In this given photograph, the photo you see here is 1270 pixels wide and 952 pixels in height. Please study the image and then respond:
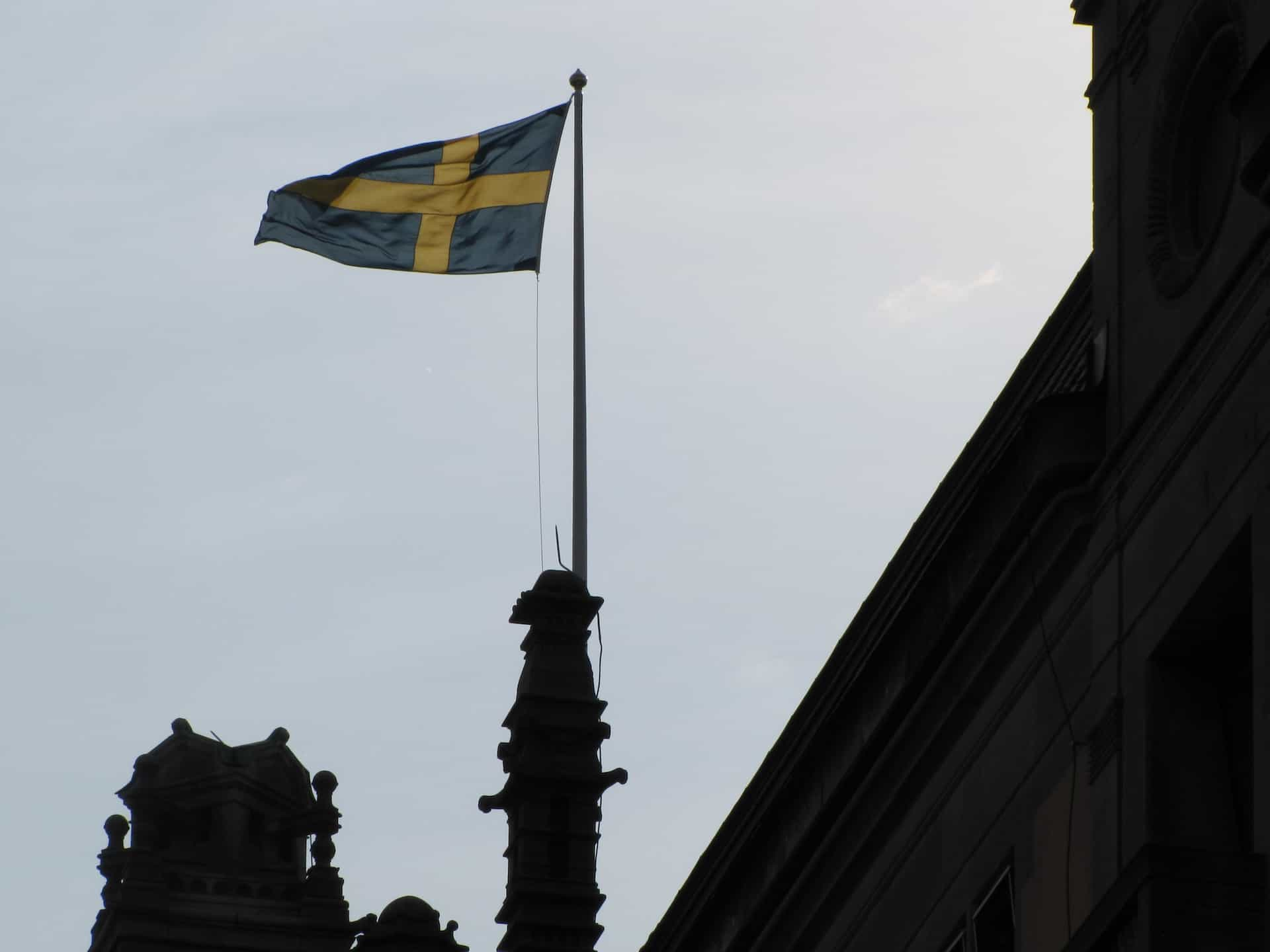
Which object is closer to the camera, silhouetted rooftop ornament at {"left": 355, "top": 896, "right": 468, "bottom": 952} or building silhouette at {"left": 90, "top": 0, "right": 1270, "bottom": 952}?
building silhouette at {"left": 90, "top": 0, "right": 1270, "bottom": 952}

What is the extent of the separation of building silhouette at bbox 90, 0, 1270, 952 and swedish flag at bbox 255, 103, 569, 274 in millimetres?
11214

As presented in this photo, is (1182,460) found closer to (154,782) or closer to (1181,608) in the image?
(1181,608)

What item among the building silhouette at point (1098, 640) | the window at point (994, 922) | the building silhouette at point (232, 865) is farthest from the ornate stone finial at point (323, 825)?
the window at point (994, 922)

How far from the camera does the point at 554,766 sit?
31000 mm

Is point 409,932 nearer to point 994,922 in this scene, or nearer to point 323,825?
point 323,825

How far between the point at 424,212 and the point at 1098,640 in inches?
743

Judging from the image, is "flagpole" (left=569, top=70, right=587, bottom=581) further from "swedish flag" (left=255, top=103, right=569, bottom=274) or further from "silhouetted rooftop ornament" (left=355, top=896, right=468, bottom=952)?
"silhouetted rooftop ornament" (left=355, top=896, right=468, bottom=952)

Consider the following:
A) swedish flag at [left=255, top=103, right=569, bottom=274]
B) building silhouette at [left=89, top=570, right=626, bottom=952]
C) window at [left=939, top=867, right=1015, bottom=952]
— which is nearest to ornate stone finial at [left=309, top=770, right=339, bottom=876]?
building silhouette at [left=89, top=570, right=626, bottom=952]

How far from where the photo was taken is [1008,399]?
69.7 ft

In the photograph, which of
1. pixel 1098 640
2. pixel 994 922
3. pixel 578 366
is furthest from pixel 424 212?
pixel 1098 640

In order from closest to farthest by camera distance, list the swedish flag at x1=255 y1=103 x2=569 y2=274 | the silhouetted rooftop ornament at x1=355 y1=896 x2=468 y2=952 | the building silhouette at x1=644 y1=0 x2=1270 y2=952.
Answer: the building silhouette at x1=644 y1=0 x2=1270 y2=952
the swedish flag at x1=255 y1=103 x2=569 y2=274
the silhouetted rooftop ornament at x1=355 y1=896 x2=468 y2=952

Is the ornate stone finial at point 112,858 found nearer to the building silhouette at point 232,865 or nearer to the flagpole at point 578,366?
the building silhouette at point 232,865

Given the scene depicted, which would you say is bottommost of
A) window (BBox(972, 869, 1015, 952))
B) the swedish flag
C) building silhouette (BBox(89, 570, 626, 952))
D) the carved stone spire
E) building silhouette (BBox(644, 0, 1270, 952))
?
window (BBox(972, 869, 1015, 952))

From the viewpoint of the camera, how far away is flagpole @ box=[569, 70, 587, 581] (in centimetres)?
3219
